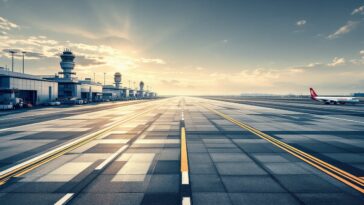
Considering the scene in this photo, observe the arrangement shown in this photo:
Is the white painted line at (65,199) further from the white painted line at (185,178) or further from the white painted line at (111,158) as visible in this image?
the white painted line at (185,178)

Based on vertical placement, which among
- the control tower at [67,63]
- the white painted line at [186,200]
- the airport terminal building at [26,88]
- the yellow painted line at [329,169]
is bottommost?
the white painted line at [186,200]

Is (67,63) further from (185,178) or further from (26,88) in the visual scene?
(185,178)

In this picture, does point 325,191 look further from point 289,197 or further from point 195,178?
point 195,178

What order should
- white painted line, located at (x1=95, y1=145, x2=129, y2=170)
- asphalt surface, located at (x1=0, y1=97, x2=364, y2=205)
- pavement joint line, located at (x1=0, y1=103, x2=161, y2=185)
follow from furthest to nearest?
white painted line, located at (x1=95, y1=145, x2=129, y2=170) < pavement joint line, located at (x1=0, y1=103, x2=161, y2=185) < asphalt surface, located at (x1=0, y1=97, x2=364, y2=205)

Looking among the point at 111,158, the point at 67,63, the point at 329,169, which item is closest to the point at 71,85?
the point at 67,63

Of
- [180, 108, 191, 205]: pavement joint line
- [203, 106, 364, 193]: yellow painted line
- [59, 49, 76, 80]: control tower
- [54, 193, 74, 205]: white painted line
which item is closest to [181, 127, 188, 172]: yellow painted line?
[180, 108, 191, 205]: pavement joint line

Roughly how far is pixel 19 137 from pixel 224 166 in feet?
46.4

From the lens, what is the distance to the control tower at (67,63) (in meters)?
88.0

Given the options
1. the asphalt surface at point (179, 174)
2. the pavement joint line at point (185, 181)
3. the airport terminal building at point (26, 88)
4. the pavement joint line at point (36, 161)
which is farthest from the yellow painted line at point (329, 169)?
the airport terminal building at point (26, 88)

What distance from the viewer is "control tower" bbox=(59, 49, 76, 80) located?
289 ft

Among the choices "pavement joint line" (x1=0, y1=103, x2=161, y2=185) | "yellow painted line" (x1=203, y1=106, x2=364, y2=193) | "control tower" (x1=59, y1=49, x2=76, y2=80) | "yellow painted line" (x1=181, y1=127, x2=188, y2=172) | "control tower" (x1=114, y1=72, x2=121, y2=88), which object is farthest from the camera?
"control tower" (x1=114, y1=72, x2=121, y2=88)

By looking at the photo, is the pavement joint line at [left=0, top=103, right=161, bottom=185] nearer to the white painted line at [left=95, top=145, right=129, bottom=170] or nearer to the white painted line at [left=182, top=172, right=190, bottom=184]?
the white painted line at [left=95, top=145, right=129, bottom=170]

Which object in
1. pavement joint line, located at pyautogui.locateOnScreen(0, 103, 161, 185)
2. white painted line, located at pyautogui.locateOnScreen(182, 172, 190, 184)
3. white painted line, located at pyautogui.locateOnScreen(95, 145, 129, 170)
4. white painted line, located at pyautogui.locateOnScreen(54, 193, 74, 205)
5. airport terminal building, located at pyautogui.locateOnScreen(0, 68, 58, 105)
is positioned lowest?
pavement joint line, located at pyautogui.locateOnScreen(0, 103, 161, 185)

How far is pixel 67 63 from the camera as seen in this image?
289 ft
